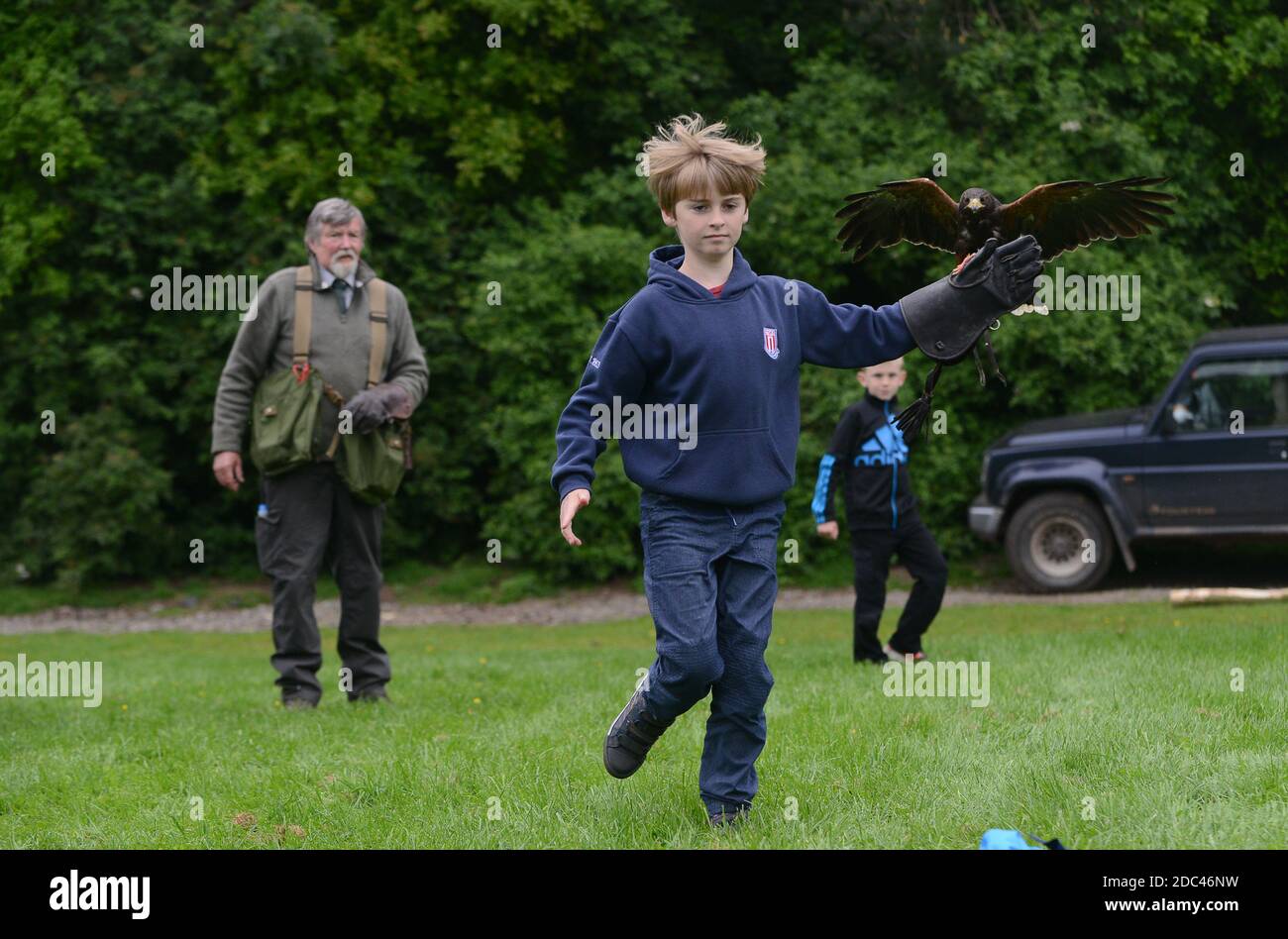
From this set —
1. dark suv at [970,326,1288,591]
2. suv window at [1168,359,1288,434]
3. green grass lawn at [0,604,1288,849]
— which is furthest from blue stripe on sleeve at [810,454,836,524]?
suv window at [1168,359,1288,434]

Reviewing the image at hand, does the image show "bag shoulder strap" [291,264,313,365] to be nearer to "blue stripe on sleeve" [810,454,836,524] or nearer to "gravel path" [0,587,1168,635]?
"blue stripe on sleeve" [810,454,836,524]

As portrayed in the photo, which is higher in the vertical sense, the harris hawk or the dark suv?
the harris hawk

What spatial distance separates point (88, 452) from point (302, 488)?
9671mm

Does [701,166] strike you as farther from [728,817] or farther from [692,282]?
[728,817]

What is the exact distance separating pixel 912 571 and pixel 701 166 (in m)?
4.46

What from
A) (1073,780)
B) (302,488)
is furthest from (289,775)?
(1073,780)

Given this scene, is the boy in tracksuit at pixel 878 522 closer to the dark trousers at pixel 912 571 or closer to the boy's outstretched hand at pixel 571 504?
the dark trousers at pixel 912 571

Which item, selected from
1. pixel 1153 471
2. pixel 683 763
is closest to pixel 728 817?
pixel 683 763

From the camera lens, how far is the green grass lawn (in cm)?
417

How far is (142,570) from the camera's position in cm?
1667

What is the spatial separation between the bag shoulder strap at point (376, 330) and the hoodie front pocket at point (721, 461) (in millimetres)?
3390

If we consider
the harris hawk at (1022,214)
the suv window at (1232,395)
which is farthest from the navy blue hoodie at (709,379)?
the suv window at (1232,395)

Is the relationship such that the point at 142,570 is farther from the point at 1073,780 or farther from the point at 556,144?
the point at 1073,780

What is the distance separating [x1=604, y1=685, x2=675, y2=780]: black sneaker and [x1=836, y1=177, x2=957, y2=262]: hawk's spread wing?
5.48ft
